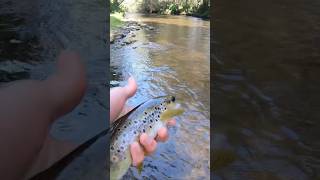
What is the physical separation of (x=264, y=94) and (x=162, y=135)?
37cm

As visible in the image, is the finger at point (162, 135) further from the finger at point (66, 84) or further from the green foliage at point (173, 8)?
the green foliage at point (173, 8)

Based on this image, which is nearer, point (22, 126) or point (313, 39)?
point (22, 126)

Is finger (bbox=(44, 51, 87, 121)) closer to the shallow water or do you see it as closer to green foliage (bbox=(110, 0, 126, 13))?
the shallow water

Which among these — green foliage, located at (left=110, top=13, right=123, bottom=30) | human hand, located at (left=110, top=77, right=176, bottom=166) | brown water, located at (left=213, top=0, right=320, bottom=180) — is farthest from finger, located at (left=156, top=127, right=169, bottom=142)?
green foliage, located at (left=110, top=13, right=123, bottom=30)

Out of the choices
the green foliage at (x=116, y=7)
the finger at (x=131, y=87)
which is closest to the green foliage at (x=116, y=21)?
the green foliage at (x=116, y=7)

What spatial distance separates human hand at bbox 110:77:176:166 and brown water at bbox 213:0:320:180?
0.15 m

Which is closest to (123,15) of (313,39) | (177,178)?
(177,178)

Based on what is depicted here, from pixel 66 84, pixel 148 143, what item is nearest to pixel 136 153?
pixel 148 143

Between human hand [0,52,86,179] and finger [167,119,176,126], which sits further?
finger [167,119,176,126]

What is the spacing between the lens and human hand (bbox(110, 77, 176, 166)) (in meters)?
0.76

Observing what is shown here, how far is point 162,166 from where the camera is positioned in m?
0.83

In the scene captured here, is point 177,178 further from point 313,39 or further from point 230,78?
point 313,39

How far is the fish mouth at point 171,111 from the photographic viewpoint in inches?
32.1

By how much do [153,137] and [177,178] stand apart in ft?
0.35
